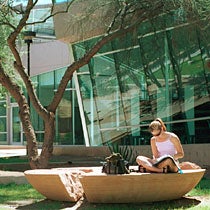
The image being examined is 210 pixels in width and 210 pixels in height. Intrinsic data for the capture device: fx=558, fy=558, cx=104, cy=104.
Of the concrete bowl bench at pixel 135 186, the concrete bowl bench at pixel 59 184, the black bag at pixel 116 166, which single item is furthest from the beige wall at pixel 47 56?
the concrete bowl bench at pixel 135 186

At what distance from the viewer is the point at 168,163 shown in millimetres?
8578

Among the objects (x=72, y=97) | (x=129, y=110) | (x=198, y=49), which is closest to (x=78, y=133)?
(x=72, y=97)

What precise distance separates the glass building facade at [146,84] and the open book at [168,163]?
5911 mm

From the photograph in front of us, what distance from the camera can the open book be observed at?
336 inches

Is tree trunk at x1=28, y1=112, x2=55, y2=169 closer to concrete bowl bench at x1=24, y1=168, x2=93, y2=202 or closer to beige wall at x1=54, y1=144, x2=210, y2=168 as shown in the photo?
concrete bowl bench at x1=24, y1=168, x2=93, y2=202

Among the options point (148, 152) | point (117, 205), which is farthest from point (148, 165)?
point (148, 152)

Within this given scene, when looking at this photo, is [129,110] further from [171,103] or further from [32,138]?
[32,138]

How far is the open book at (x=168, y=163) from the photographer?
336 inches

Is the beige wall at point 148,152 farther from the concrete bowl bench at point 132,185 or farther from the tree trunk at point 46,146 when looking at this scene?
the concrete bowl bench at point 132,185

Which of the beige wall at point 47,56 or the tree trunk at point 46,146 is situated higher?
→ the beige wall at point 47,56

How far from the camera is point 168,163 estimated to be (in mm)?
8578

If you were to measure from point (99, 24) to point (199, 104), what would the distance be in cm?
471

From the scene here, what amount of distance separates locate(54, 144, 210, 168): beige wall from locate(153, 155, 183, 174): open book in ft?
26.2

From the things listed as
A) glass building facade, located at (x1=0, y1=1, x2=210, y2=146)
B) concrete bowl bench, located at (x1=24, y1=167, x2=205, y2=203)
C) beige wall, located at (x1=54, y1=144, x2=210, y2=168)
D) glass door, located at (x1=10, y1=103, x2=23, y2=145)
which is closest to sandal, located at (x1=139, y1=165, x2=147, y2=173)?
concrete bowl bench, located at (x1=24, y1=167, x2=205, y2=203)
